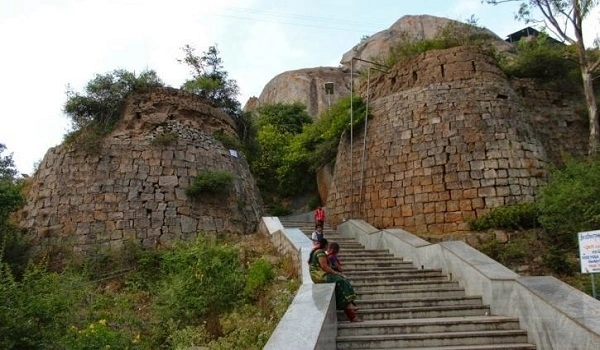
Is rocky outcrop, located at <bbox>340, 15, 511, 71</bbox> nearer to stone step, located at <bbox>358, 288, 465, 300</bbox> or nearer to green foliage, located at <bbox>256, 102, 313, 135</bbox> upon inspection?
green foliage, located at <bbox>256, 102, 313, 135</bbox>

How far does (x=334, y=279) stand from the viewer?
246 inches

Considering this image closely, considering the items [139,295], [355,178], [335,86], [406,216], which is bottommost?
[139,295]

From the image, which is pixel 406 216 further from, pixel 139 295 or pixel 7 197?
pixel 7 197

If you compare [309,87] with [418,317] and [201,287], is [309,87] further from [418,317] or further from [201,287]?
[418,317]

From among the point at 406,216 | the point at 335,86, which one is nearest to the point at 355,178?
the point at 406,216

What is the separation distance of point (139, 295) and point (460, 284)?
6425 mm

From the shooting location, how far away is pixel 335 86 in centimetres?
3609

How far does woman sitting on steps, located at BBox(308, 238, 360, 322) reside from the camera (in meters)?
6.09

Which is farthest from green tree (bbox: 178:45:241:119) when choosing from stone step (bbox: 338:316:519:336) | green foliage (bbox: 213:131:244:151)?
stone step (bbox: 338:316:519:336)

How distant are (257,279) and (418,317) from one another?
281 cm

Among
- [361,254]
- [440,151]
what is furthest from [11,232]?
[440,151]

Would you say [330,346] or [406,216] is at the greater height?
[406,216]

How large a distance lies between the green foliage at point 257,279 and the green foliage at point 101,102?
7.48 meters

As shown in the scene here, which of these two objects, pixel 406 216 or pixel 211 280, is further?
pixel 406 216
